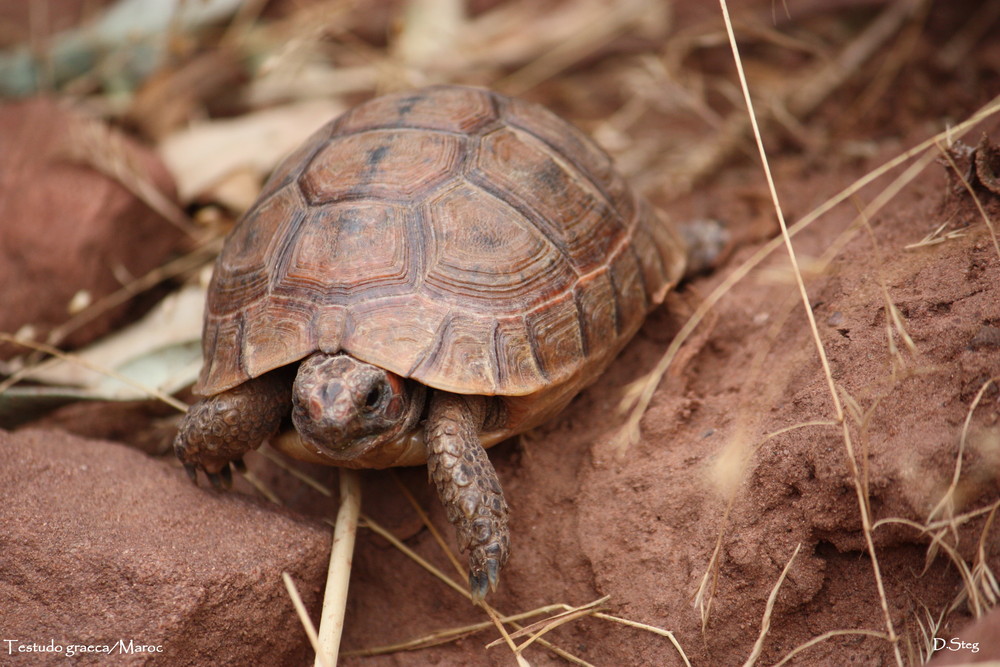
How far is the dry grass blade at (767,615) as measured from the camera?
7.24 feet

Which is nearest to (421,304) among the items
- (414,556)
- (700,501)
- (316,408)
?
(316,408)

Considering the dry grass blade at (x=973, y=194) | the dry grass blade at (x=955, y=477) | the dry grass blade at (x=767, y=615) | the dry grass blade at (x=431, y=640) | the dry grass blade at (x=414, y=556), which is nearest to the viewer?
the dry grass blade at (x=955, y=477)

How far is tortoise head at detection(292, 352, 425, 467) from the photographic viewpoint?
2.38 m

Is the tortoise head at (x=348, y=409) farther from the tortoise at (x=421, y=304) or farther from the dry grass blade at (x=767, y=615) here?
the dry grass blade at (x=767, y=615)

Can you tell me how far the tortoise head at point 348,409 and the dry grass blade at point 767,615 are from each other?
1.23m

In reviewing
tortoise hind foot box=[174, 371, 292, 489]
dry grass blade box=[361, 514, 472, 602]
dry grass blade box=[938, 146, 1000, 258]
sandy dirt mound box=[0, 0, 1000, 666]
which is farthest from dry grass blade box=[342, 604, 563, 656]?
dry grass blade box=[938, 146, 1000, 258]

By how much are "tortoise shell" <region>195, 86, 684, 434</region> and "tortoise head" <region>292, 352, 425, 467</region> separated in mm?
62

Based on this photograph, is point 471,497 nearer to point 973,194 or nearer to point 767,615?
point 767,615

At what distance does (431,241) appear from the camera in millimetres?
2734

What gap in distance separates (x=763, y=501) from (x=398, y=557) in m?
1.32

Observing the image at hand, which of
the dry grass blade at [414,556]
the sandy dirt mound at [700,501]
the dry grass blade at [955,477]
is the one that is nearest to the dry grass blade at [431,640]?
the sandy dirt mound at [700,501]

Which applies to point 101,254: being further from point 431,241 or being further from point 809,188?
point 809,188

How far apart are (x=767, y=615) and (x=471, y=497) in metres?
0.91

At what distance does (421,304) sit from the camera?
2.62 metres
